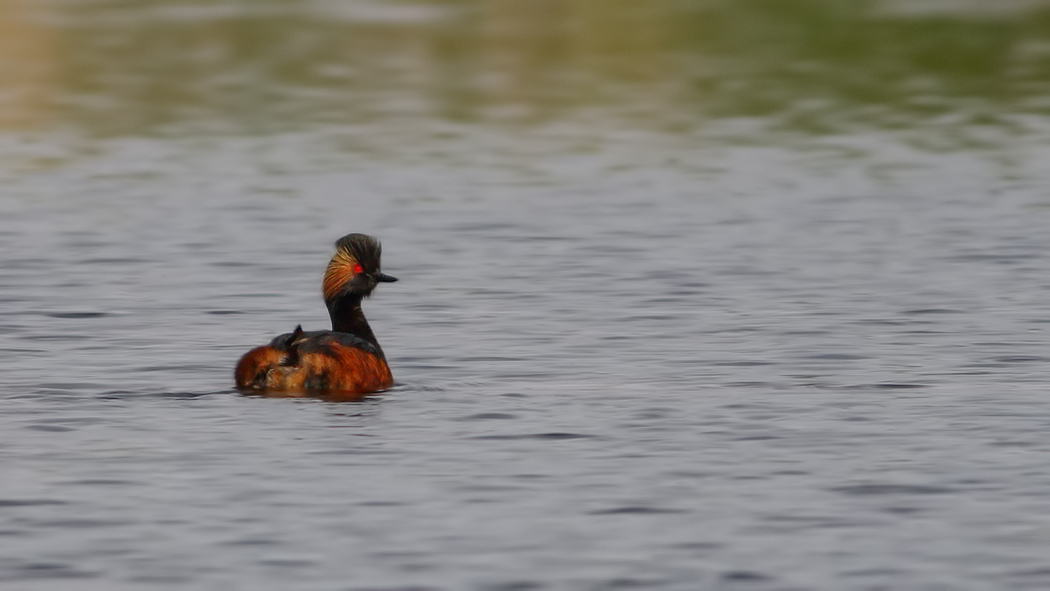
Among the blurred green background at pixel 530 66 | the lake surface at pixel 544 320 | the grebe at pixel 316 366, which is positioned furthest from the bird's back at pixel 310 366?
the blurred green background at pixel 530 66

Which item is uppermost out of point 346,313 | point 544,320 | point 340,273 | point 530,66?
point 340,273

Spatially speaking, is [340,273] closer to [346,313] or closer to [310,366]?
[346,313]

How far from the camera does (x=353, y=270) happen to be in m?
14.6

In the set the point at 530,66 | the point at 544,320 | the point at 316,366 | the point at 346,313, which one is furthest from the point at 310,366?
the point at 530,66

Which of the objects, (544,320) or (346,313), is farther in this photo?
(544,320)

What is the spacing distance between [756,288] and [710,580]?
9400 mm

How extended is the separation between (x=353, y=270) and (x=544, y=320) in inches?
103

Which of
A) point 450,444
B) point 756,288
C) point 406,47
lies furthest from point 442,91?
point 450,444

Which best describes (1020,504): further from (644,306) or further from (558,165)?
(558,165)

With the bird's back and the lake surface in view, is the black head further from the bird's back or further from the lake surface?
the bird's back

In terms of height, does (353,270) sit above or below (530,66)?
above

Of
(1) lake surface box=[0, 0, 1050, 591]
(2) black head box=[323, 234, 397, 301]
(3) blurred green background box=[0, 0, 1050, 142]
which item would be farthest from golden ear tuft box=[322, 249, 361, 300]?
(3) blurred green background box=[0, 0, 1050, 142]

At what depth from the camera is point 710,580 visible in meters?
9.27

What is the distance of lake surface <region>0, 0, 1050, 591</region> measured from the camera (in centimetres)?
998
